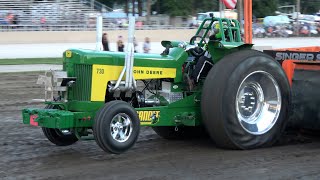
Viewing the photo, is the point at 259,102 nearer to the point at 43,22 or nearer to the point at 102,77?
the point at 102,77

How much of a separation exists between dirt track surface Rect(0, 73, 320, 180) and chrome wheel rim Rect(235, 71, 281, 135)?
12.9 inches

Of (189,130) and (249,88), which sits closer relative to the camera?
(249,88)

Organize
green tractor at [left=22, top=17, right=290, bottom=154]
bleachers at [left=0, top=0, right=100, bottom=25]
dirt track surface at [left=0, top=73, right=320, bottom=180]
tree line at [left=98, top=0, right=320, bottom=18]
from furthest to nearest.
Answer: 1. tree line at [left=98, top=0, right=320, bottom=18]
2. bleachers at [left=0, top=0, right=100, bottom=25]
3. green tractor at [left=22, top=17, right=290, bottom=154]
4. dirt track surface at [left=0, top=73, right=320, bottom=180]

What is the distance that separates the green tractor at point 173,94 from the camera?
19.3 ft

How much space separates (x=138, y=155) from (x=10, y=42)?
32.4 m

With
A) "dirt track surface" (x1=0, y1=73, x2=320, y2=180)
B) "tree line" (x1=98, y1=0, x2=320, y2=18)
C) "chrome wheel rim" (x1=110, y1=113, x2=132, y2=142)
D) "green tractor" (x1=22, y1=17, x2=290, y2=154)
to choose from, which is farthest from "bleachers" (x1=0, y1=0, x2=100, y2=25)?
"chrome wheel rim" (x1=110, y1=113, x2=132, y2=142)

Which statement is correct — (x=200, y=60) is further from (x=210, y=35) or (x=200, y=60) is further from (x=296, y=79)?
(x=296, y=79)

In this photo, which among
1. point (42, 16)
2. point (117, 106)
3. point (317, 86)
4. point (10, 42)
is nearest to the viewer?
Answer: point (117, 106)

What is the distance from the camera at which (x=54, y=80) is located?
6.03 m

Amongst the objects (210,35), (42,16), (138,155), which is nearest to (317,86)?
(210,35)

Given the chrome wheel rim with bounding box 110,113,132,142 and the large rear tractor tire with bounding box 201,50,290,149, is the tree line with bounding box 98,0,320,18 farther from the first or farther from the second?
the chrome wheel rim with bounding box 110,113,132,142

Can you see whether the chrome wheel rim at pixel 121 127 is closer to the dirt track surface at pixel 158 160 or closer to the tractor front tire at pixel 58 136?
the dirt track surface at pixel 158 160

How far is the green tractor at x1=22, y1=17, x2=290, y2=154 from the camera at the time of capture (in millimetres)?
5879

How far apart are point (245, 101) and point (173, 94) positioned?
0.87m
